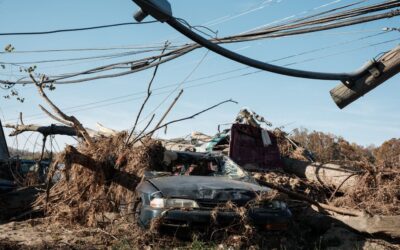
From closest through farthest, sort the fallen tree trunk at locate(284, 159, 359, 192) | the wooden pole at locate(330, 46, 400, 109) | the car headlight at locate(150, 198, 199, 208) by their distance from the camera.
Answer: the wooden pole at locate(330, 46, 400, 109) < the car headlight at locate(150, 198, 199, 208) < the fallen tree trunk at locate(284, 159, 359, 192)

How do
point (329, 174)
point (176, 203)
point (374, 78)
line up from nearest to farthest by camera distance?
point (374, 78) < point (176, 203) < point (329, 174)

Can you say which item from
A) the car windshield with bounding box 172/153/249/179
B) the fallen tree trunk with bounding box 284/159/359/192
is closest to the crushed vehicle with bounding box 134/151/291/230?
the car windshield with bounding box 172/153/249/179

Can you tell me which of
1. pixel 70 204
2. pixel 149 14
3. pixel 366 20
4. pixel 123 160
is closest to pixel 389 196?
pixel 366 20

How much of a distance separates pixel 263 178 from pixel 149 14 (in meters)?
7.68

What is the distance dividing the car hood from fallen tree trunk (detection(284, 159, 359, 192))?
4239mm

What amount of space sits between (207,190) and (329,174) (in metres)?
5.57

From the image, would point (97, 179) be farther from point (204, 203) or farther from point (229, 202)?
point (229, 202)

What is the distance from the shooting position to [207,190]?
671 centimetres

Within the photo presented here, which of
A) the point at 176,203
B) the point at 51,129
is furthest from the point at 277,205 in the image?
the point at 51,129

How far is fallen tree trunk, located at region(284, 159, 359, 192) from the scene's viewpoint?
10.8 meters

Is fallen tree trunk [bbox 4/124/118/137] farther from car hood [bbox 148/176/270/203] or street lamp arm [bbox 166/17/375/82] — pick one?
street lamp arm [bbox 166/17/375/82]

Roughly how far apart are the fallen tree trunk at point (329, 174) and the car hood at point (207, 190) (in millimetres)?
4239

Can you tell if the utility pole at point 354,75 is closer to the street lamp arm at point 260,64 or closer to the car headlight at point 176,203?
the street lamp arm at point 260,64

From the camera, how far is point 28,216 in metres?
10.4
